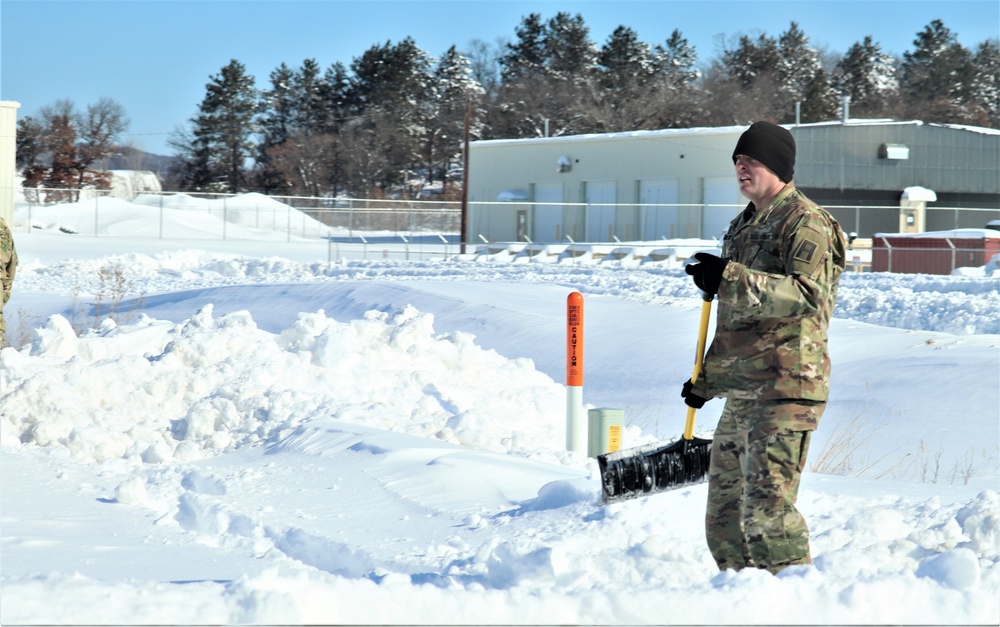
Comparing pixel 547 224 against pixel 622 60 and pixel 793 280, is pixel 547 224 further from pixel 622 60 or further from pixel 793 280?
pixel 622 60

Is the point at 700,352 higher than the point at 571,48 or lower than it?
lower

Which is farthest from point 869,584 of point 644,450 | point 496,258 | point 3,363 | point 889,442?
point 496,258

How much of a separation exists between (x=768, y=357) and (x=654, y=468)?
2.90 ft

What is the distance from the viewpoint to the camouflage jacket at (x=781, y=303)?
3703mm

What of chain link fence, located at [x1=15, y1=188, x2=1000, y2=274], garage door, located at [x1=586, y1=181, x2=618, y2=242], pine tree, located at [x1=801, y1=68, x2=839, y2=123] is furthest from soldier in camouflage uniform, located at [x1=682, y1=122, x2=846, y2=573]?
pine tree, located at [x1=801, y1=68, x2=839, y2=123]

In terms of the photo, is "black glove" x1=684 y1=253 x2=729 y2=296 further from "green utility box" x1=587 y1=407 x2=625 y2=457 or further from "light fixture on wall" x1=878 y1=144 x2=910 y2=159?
"light fixture on wall" x1=878 y1=144 x2=910 y2=159

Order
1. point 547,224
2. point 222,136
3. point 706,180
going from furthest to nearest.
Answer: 1. point 222,136
2. point 547,224
3. point 706,180

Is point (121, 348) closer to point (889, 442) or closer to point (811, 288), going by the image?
point (889, 442)

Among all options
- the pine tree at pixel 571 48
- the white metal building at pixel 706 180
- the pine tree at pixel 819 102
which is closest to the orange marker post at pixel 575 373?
the white metal building at pixel 706 180

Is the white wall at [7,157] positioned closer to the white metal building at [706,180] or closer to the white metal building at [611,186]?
the white metal building at [611,186]

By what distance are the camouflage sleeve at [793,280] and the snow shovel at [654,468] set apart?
77 cm

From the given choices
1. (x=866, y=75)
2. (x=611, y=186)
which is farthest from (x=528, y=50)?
(x=611, y=186)

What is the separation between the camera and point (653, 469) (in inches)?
179

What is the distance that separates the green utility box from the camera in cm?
689
